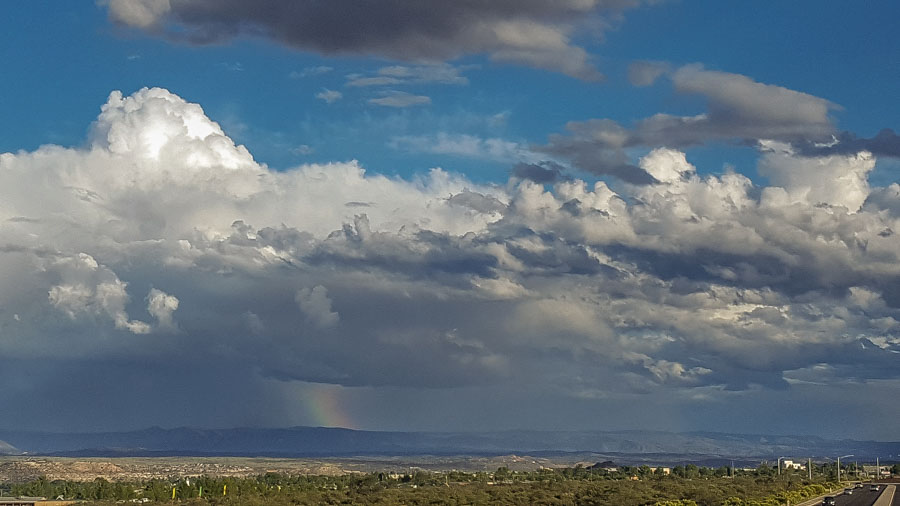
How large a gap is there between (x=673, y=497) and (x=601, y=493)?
39.3 feet

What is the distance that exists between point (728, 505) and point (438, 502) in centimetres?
2678

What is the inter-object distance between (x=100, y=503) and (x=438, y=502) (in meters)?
31.1

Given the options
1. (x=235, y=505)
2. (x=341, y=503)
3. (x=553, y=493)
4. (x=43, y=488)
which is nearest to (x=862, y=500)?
(x=553, y=493)

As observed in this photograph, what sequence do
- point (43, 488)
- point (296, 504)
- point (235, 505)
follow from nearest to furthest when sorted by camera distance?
point (235, 505)
point (296, 504)
point (43, 488)

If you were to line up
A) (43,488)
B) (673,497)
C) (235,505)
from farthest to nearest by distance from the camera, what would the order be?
(43,488)
(673,497)
(235,505)

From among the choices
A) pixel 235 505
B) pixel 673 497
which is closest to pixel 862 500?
pixel 673 497

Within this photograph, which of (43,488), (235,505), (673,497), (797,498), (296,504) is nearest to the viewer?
(235,505)

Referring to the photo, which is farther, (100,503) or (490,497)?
(490,497)

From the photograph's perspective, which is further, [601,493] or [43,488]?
[43,488]

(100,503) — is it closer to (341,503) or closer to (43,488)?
(341,503)

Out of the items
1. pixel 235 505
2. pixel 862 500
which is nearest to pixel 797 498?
pixel 862 500

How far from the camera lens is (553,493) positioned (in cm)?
12600

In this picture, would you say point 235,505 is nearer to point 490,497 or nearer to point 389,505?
point 389,505

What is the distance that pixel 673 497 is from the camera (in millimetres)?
115250
